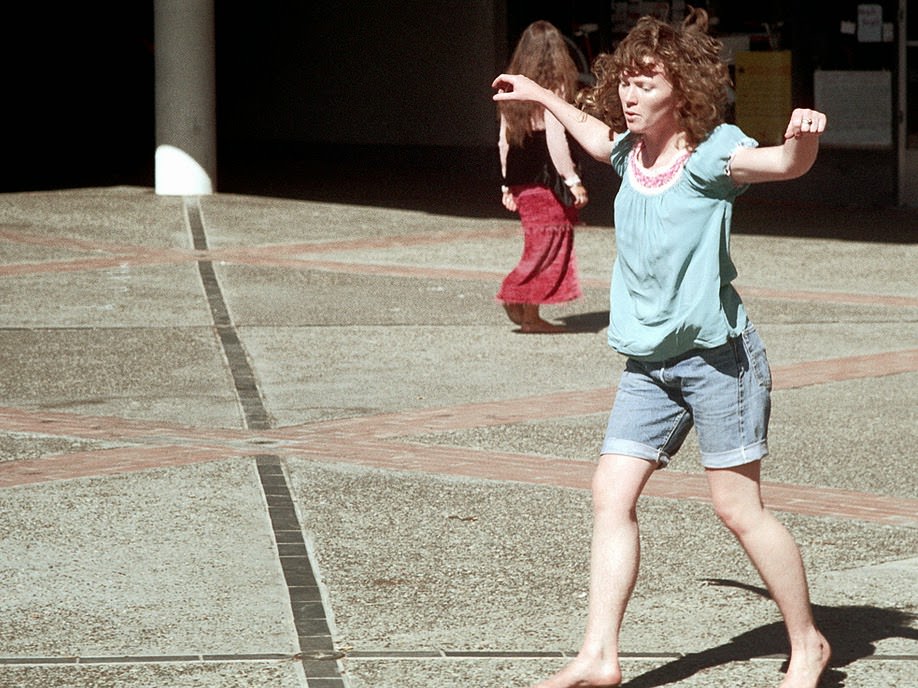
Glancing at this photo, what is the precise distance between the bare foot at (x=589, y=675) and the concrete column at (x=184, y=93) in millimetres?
15037

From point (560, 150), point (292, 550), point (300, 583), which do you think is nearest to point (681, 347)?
point (300, 583)

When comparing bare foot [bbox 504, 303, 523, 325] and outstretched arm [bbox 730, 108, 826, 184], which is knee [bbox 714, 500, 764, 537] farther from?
bare foot [bbox 504, 303, 523, 325]

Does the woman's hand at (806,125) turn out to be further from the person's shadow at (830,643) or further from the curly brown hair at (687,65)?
the person's shadow at (830,643)

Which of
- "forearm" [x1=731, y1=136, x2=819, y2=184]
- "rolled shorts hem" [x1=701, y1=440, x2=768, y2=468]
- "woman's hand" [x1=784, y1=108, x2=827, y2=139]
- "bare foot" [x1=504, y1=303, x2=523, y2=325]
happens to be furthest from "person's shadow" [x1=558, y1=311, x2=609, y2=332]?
"woman's hand" [x1=784, y1=108, x2=827, y2=139]

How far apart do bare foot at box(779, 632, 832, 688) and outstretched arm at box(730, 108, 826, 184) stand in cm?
119

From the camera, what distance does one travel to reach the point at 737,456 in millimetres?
4246

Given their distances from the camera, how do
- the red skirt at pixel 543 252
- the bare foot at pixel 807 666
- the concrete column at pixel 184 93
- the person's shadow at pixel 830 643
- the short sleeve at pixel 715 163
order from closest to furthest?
the short sleeve at pixel 715 163, the bare foot at pixel 807 666, the person's shadow at pixel 830 643, the red skirt at pixel 543 252, the concrete column at pixel 184 93

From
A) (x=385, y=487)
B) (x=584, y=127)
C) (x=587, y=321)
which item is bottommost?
(x=587, y=321)

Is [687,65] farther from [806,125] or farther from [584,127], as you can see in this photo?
[584,127]

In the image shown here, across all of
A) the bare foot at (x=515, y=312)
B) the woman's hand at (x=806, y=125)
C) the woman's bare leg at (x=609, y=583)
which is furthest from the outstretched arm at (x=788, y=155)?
the bare foot at (x=515, y=312)

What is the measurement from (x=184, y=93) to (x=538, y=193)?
9.18 metres

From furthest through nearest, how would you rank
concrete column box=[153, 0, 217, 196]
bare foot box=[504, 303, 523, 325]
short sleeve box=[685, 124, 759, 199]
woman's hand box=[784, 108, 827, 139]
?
concrete column box=[153, 0, 217, 196], bare foot box=[504, 303, 523, 325], short sleeve box=[685, 124, 759, 199], woman's hand box=[784, 108, 827, 139]

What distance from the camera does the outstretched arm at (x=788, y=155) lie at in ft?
13.0

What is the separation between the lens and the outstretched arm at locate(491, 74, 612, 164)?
183 inches
